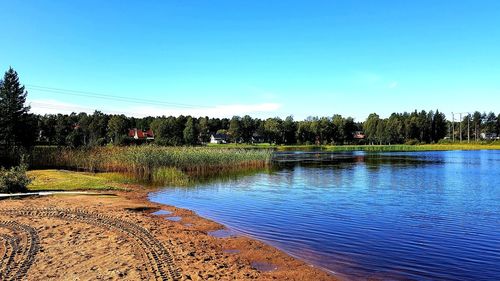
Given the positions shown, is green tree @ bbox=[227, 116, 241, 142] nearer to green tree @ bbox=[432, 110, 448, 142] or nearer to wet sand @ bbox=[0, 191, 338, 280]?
green tree @ bbox=[432, 110, 448, 142]

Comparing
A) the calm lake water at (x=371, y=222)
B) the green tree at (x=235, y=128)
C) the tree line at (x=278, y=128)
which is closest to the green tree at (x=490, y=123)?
the tree line at (x=278, y=128)

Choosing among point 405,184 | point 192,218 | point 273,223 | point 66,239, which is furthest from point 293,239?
point 405,184

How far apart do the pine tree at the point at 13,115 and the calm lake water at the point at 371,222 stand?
3393cm

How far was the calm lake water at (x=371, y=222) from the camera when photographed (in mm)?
9875

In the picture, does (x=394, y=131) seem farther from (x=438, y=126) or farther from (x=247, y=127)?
(x=247, y=127)

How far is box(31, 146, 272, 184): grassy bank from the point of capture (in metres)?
32.2

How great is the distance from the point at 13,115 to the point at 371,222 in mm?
50383

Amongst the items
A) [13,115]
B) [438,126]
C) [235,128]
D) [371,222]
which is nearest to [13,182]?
[371,222]

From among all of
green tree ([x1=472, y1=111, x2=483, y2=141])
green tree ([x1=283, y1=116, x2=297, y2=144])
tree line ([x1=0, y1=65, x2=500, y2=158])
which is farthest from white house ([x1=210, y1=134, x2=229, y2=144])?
green tree ([x1=472, y1=111, x2=483, y2=141])

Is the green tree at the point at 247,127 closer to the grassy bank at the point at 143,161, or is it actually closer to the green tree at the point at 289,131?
the green tree at the point at 289,131

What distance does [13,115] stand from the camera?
165ft

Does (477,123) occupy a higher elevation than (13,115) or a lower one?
higher

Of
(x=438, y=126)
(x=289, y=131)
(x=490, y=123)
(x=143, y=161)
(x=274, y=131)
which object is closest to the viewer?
(x=143, y=161)

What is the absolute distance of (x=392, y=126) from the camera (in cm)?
13350
